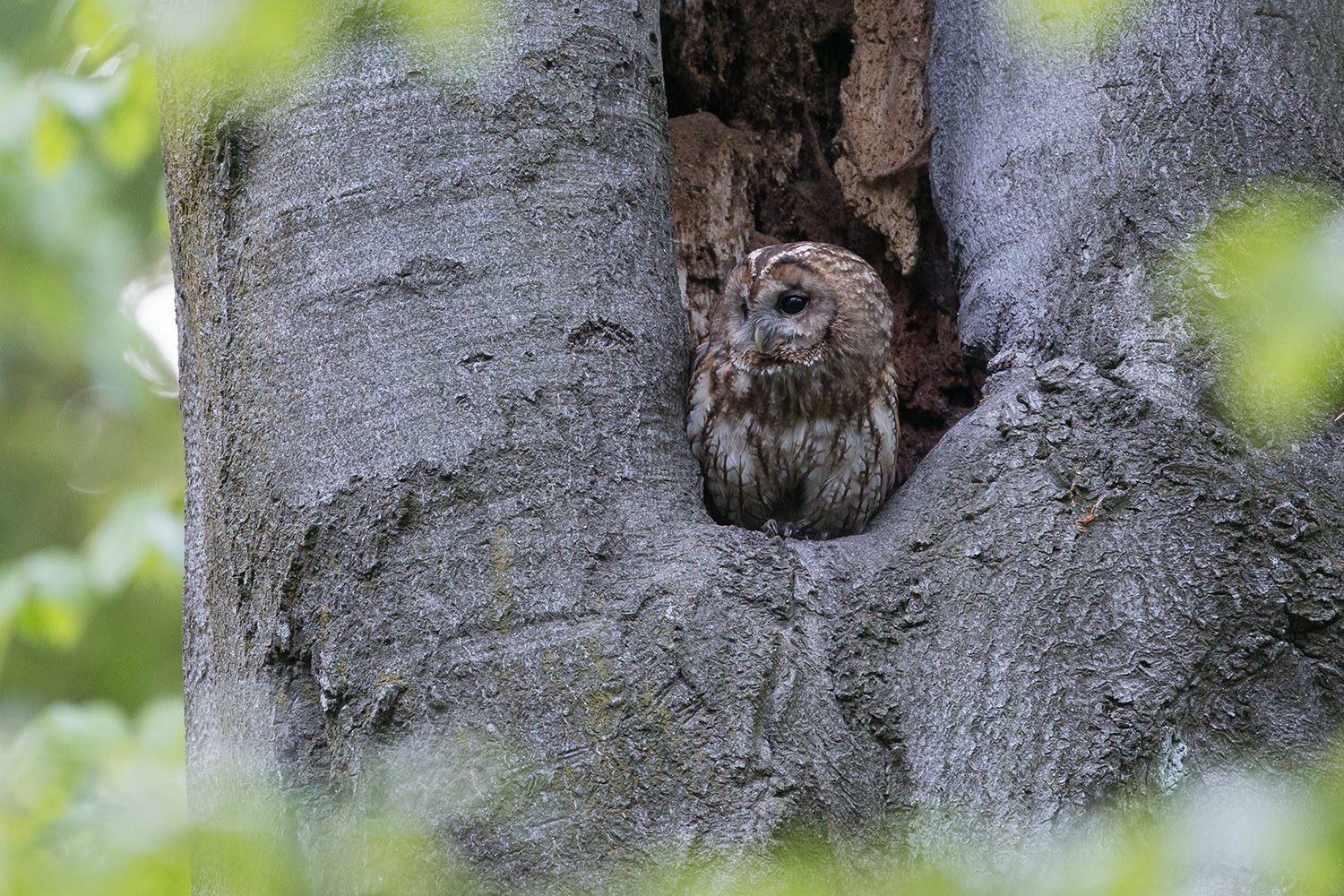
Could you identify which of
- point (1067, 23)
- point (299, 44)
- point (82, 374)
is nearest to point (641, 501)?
point (299, 44)

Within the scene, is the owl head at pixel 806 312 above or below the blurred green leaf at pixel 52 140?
below

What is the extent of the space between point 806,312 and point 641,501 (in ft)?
3.71

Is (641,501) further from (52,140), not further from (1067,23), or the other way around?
(52,140)

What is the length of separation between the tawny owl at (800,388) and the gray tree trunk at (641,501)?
0.66 m

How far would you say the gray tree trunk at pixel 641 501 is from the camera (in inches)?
60.7

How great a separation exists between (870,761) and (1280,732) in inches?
20.6

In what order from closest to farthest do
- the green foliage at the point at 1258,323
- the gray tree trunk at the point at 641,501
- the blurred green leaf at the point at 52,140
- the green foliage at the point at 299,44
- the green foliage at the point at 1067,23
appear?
the gray tree trunk at the point at 641,501
the green foliage at the point at 1258,323
the green foliage at the point at 299,44
the green foliage at the point at 1067,23
the blurred green leaf at the point at 52,140

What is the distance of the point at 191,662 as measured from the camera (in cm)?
189

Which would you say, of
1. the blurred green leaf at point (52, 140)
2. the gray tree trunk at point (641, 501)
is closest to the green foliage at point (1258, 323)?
the gray tree trunk at point (641, 501)

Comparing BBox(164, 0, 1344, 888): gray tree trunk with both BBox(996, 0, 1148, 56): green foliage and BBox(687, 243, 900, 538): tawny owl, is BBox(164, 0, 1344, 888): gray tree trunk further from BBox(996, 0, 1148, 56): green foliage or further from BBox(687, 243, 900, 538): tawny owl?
→ BBox(687, 243, 900, 538): tawny owl

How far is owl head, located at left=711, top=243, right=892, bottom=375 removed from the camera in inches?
107

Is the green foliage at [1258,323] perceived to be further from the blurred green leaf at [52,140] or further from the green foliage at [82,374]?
the blurred green leaf at [52,140]


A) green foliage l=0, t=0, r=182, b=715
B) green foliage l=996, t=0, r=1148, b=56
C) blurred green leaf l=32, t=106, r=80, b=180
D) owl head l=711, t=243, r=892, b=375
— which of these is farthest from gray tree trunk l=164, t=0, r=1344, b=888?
blurred green leaf l=32, t=106, r=80, b=180

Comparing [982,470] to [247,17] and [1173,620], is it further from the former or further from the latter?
[247,17]
